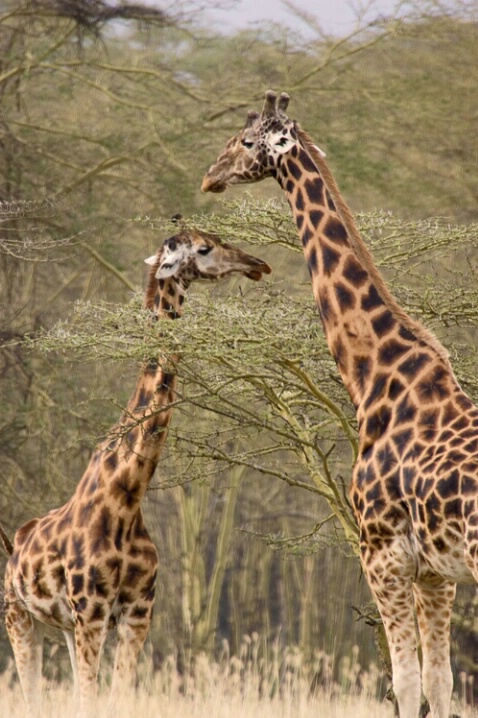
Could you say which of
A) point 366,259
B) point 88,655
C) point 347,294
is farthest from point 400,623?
point 88,655

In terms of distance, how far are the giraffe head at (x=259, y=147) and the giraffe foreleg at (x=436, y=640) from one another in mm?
2168

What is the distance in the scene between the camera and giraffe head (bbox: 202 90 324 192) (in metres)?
6.41

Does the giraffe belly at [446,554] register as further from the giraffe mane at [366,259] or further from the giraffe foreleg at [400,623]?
the giraffe mane at [366,259]

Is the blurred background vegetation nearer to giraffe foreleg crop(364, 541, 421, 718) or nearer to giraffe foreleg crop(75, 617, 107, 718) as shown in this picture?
giraffe foreleg crop(75, 617, 107, 718)

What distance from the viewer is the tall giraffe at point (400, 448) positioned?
5.07 metres

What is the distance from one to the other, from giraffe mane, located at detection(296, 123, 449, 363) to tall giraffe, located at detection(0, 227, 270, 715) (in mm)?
812

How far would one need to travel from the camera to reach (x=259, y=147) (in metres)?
6.50

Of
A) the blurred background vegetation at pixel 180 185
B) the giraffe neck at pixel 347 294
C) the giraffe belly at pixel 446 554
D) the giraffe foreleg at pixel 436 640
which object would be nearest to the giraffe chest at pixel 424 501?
the giraffe belly at pixel 446 554

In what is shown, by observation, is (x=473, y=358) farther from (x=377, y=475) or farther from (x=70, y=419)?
(x=70, y=419)

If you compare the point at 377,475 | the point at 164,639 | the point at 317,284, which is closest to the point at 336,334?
the point at 317,284

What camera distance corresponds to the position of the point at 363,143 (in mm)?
15180

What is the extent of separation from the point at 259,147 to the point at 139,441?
165cm

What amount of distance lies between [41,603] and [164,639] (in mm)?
10839

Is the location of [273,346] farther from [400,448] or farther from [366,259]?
[400,448]
